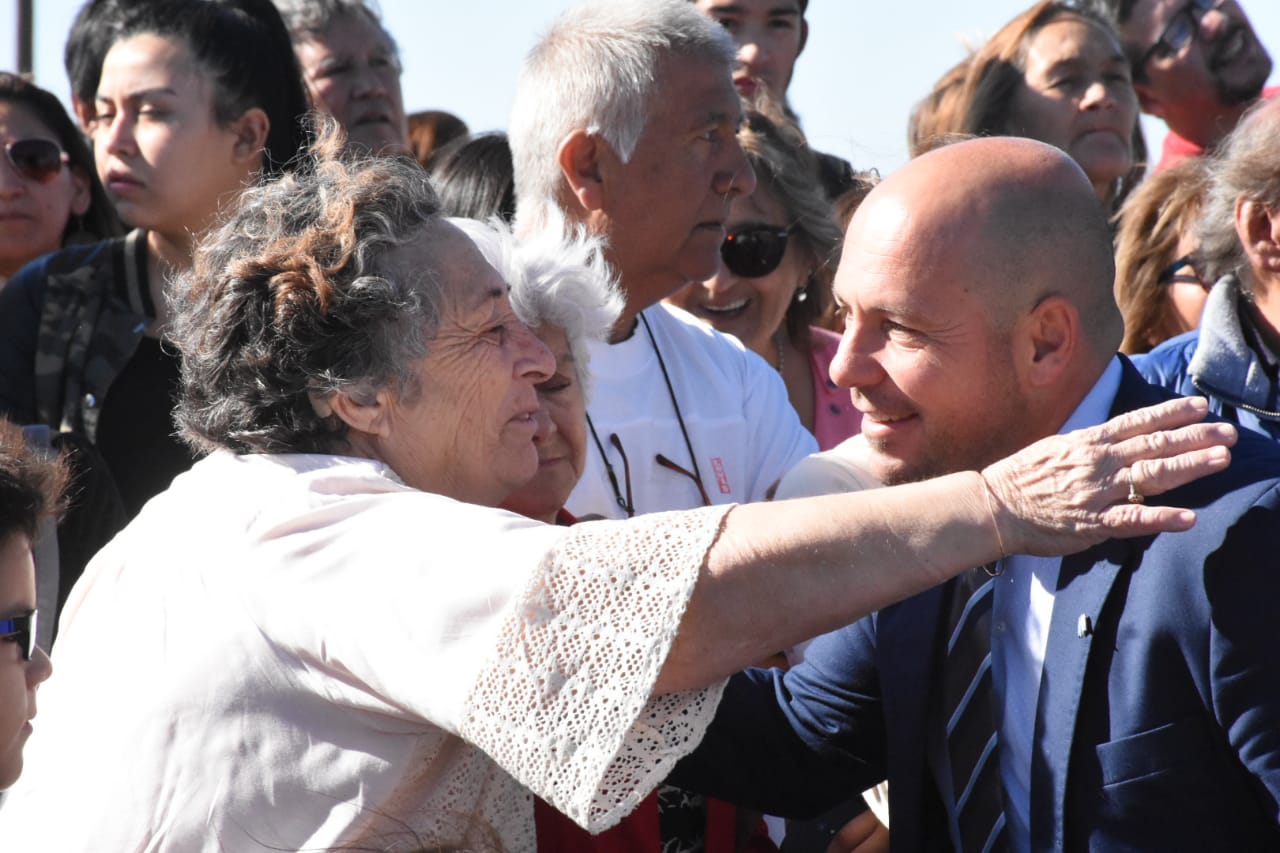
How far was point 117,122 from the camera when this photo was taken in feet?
14.0

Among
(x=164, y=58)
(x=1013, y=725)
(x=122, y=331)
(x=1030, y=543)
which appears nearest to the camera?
(x=1030, y=543)

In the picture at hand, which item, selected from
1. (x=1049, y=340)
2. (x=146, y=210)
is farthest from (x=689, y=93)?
(x=1049, y=340)

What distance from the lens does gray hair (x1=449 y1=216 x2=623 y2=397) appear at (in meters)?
3.15

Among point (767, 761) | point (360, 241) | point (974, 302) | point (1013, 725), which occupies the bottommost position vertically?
point (767, 761)

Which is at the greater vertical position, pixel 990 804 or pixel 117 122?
pixel 117 122

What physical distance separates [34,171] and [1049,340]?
368 centimetres

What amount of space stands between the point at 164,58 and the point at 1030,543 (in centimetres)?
306

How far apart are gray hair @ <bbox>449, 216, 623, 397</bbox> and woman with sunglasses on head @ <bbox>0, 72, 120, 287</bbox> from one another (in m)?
2.44

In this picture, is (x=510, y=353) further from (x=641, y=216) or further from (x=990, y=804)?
(x=641, y=216)

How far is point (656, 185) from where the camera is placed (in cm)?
402

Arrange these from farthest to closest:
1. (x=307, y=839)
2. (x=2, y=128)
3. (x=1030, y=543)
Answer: (x=2, y=128) < (x=307, y=839) < (x=1030, y=543)

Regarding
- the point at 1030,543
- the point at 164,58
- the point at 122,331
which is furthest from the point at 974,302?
the point at 164,58

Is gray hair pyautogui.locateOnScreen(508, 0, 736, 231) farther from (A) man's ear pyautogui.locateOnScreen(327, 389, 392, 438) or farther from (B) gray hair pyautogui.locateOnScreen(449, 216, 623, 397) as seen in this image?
(A) man's ear pyautogui.locateOnScreen(327, 389, 392, 438)

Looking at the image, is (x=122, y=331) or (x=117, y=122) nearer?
(x=122, y=331)
